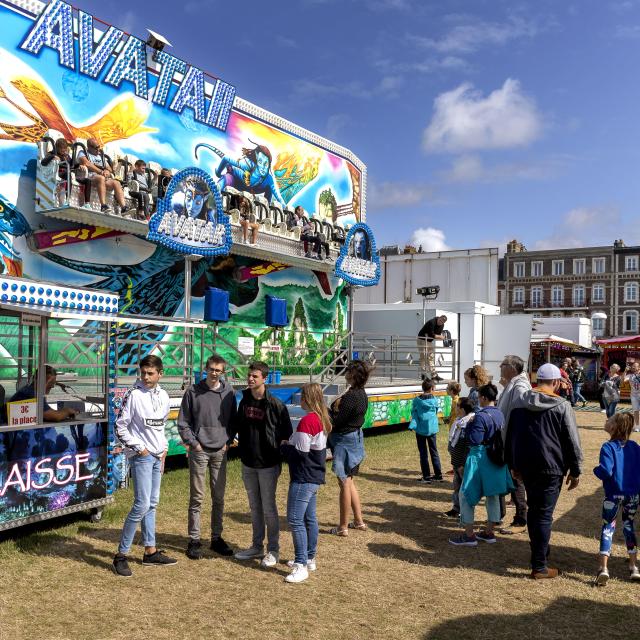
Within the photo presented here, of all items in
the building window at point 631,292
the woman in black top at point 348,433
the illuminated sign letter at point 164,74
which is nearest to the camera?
the woman in black top at point 348,433

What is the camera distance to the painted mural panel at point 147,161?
10.6m

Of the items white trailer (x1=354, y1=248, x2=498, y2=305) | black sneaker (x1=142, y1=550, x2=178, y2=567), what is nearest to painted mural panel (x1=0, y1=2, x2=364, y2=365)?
black sneaker (x1=142, y1=550, x2=178, y2=567)

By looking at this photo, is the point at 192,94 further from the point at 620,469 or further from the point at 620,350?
the point at 620,350

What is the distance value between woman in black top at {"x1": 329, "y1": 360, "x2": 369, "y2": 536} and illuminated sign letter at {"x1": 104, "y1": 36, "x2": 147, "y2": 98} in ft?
28.7

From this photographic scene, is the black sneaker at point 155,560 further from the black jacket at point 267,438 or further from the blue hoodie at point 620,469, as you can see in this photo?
the blue hoodie at point 620,469

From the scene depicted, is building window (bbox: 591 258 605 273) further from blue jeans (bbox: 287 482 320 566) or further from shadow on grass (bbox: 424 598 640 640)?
blue jeans (bbox: 287 482 320 566)

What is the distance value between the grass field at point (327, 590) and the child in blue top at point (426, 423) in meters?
2.10

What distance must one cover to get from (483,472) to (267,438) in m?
2.36

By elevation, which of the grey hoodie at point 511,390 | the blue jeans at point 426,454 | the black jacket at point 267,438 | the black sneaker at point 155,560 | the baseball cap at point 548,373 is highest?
the baseball cap at point 548,373

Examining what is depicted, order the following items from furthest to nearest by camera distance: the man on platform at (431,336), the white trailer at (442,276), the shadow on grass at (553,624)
Answer: the white trailer at (442,276), the man on platform at (431,336), the shadow on grass at (553,624)

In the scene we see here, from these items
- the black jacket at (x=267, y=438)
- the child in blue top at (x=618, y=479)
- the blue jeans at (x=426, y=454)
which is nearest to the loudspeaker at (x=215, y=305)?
the blue jeans at (x=426, y=454)

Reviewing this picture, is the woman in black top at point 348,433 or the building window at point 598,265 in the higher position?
the building window at point 598,265

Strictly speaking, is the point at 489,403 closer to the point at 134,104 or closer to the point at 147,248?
the point at 147,248

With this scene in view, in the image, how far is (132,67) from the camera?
12477 mm
